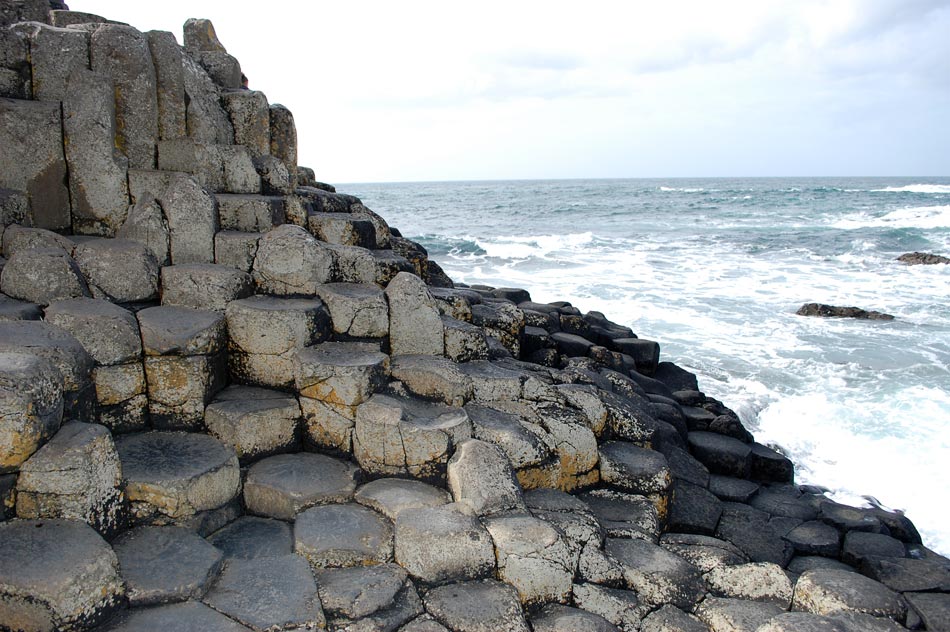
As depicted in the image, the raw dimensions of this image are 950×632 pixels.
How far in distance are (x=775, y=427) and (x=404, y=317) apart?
623 cm

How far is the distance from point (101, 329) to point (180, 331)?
484mm

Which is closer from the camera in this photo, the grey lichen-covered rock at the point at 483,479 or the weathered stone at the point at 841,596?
the weathered stone at the point at 841,596

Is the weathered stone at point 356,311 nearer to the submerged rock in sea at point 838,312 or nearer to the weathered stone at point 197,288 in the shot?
the weathered stone at point 197,288

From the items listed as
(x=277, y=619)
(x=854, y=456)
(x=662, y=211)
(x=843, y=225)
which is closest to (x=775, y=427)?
(x=854, y=456)

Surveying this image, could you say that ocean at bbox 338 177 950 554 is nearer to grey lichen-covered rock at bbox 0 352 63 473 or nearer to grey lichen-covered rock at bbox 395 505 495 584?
grey lichen-covered rock at bbox 395 505 495 584

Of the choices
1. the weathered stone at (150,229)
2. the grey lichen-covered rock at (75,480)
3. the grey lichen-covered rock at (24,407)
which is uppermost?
the weathered stone at (150,229)

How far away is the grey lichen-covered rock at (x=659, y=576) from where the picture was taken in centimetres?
401

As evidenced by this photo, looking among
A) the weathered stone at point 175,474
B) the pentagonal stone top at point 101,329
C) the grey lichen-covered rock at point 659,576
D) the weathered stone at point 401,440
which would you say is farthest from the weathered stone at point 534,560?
the pentagonal stone top at point 101,329

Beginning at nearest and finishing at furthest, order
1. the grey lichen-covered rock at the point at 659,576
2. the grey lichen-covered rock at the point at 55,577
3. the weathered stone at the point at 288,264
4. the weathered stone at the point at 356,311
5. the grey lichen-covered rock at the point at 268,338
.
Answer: the grey lichen-covered rock at the point at 55,577
the grey lichen-covered rock at the point at 659,576
the grey lichen-covered rock at the point at 268,338
the weathered stone at the point at 356,311
the weathered stone at the point at 288,264

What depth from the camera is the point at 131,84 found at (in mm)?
5449

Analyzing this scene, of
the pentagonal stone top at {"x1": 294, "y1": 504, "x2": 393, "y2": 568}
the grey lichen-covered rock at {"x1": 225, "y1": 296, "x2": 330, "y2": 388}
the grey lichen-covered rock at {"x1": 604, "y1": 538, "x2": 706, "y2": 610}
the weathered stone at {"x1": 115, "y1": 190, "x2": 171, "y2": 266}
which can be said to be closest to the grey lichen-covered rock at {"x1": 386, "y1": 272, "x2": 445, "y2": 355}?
the grey lichen-covered rock at {"x1": 225, "y1": 296, "x2": 330, "y2": 388}

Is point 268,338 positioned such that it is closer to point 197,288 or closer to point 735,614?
point 197,288

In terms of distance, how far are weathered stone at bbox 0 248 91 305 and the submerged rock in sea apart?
48.1 feet

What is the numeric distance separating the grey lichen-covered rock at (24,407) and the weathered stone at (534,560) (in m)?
2.56
